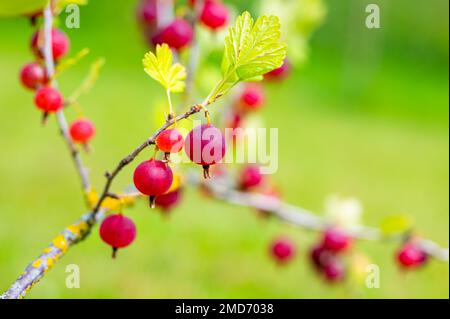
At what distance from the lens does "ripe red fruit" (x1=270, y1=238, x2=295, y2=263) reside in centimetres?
95

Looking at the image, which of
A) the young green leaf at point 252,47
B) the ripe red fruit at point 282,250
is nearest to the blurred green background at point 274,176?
the ripe red fruit at point 282,250

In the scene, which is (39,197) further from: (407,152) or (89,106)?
(407,152)

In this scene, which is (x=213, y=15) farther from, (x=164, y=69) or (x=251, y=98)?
(x=164, y=69)

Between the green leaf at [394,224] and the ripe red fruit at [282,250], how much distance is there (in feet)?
0.82

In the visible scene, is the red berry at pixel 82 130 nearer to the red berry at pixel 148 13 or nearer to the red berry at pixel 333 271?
the red berry at pixel 148 13

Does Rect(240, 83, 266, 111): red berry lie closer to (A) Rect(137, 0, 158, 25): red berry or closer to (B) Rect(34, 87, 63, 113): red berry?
(A) Rect(137, 0, 158, 25): red berry

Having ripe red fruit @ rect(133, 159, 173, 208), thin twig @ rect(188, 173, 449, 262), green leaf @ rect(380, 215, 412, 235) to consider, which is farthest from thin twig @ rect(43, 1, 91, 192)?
green leaf @ rect(380, 215, 412, 235)

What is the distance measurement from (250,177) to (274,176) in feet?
4.18

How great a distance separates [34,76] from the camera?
528 millimetres

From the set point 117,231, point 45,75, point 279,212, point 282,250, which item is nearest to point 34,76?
point 45,75

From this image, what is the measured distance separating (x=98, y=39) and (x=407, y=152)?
2.87 m

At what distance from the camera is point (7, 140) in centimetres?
186

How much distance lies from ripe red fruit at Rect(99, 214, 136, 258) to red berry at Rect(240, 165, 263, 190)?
43 centimetres

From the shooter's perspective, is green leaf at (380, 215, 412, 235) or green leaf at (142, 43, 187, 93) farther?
green leaf at (380, 215, 412, 235)
